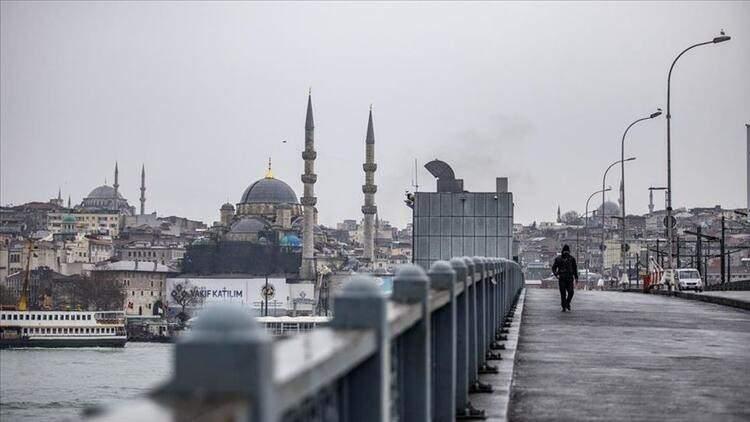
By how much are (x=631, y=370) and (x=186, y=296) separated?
5142 inches

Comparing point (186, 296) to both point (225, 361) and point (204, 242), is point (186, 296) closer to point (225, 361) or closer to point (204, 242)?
point (204, 242)

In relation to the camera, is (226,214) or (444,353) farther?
(226,214)

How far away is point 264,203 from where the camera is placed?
16925cm

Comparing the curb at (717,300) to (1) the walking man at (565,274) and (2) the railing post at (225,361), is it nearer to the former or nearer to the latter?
(1) the walking man at (565,274)

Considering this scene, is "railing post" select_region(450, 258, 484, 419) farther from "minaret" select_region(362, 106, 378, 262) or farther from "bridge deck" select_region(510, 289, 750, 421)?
"minaret" select_region(362, 106, 378, 262)

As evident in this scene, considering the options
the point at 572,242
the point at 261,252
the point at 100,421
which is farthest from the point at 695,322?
the point at 572,242

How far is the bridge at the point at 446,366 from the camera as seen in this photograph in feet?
6.86

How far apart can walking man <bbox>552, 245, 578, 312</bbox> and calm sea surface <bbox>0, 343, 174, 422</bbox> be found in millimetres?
23927

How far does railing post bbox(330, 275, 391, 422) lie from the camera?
3.48 m

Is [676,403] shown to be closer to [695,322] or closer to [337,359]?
[337,359]

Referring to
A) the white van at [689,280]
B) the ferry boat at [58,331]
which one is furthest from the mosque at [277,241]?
the white van at [689,280]

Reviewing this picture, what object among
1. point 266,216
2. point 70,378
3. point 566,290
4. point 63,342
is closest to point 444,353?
point 566,290

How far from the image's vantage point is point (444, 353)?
6117 millimetres

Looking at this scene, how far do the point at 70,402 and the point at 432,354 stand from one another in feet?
170
